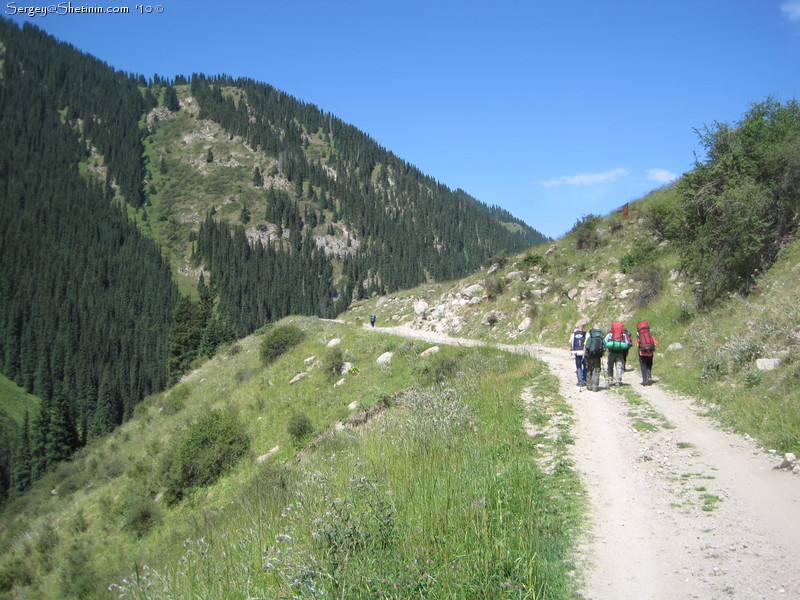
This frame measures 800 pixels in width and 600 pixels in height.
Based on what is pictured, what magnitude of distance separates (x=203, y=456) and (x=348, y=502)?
14.5 m

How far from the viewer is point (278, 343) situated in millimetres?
28516

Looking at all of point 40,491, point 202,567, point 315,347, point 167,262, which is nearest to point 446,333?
point 315,347

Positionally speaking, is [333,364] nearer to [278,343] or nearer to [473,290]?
[278,343]

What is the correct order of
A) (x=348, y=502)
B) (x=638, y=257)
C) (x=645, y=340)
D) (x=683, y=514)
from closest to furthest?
(x=348, y=502) → (x=683, y=514) → (x=645, y=340) → (x=638, y=257)

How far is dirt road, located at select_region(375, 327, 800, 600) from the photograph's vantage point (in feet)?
13.1

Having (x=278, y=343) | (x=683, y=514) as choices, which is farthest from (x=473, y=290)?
(x=683, y=514)

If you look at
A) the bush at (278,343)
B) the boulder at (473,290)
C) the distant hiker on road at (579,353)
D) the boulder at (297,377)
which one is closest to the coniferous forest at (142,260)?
the bush at (278,343)

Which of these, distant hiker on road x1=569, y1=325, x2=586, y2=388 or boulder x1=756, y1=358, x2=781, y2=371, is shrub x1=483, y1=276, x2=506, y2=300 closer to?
distant hiker on road x1=569, y1=325, x2=586, y2=388

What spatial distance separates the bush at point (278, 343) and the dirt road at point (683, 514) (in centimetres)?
2159

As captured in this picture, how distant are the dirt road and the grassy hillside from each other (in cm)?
37

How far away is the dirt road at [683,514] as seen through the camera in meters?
3.98

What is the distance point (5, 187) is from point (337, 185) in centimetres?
12002

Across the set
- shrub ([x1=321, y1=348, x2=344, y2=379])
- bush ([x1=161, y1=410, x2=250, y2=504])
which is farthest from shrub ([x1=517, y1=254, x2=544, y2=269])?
bush ([x1=161, y1=410, x2=250, y2=504])

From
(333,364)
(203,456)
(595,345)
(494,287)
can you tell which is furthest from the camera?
(494,287)
